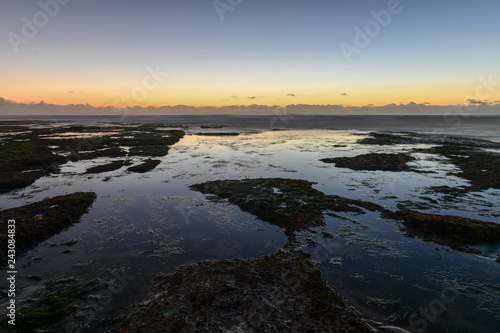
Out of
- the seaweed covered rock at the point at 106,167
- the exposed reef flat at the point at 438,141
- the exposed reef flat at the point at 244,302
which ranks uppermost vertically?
the exposed reef flat at the point at 438,141

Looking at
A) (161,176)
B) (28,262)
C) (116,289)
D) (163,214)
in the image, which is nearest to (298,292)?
(116,289)

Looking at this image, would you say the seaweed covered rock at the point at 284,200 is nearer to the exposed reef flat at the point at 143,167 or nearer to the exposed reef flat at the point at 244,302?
the exposed reef flat at the point at 244,302

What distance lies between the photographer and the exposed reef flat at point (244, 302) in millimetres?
8062

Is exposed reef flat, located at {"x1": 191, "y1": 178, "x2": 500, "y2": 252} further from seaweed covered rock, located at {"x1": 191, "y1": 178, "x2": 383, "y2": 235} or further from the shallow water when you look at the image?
the shallow water

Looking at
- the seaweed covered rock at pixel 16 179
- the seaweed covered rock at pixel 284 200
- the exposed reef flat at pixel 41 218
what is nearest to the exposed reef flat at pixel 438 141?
the seaweed covered rock at pixel 284 200

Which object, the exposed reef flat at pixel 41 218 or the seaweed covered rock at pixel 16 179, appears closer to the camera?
the exposed reef flat at pixel 41 218

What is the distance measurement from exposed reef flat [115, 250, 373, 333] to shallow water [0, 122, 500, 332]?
76 cm

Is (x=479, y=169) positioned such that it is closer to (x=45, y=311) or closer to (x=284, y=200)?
(x=284, y=200)

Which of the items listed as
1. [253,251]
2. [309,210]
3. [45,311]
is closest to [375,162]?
[309,210]

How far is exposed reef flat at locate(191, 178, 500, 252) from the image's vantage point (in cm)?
1410

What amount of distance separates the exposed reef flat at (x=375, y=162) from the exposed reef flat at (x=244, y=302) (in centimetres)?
2406

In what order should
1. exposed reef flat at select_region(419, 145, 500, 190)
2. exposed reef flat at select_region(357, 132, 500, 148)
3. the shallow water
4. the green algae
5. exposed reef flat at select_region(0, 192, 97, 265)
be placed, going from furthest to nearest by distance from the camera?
1. exposed reef flat at select_region(357, 132, 500, 148)
2. exposed reef flat at select_region(419, 145, 500, 190)
3. exposed reef flat at select_region(0, 192, 97, 265)
4. the shallow water
5. the green algae

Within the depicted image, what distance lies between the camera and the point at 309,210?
18234 millimetres

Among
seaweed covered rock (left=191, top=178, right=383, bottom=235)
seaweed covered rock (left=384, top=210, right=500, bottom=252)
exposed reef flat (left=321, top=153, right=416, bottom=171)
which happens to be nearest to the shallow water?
seaweed covered rock (left=384, top=210, right=500, bottom=252)
